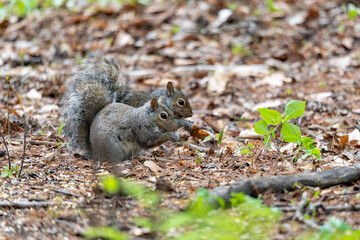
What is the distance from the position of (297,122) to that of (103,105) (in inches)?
77.1

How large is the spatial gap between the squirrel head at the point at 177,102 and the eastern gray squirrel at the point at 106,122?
2.23 ft

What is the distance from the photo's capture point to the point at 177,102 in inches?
199

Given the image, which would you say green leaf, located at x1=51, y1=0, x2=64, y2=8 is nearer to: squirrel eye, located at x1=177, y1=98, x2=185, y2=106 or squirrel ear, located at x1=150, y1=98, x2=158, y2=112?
squirrel eye, located at x1=177, y1=98, x2=185, y2=106

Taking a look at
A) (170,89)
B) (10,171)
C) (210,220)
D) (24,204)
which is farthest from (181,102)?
(210,220)

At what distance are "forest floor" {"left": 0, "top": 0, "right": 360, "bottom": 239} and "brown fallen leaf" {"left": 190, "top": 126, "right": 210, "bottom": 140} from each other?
63 mm

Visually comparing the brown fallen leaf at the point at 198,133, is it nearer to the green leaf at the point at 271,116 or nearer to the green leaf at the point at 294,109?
the green leaf at the point at 271,116

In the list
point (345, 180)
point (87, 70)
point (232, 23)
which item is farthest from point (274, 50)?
point (345, 180)

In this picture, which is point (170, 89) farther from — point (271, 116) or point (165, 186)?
point (165, 186)

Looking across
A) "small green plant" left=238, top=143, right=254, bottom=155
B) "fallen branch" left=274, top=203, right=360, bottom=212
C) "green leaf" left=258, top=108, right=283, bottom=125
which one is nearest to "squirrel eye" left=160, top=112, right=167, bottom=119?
"small green plant" left=238, top=143, right=254, bottom=155

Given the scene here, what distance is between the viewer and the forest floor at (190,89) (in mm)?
2693

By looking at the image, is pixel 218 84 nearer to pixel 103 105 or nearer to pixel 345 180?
pixel 103 105

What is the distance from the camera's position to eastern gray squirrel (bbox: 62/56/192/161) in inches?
159

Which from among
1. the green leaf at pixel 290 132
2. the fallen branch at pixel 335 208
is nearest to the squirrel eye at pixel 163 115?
the green leaf at pixel 290 132

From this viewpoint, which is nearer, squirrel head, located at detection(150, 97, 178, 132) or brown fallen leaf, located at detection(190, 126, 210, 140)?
squirrel head, located at detection(150, 97, 178, 132)
